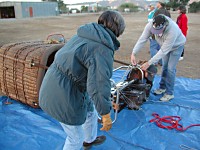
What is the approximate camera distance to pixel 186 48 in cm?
780

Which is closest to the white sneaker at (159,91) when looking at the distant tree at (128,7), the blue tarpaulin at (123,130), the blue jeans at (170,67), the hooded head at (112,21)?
the blue jeans at (170,67)

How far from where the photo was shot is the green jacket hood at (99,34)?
1.50 meters

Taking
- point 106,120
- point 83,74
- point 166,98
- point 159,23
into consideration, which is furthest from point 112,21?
point 166,98

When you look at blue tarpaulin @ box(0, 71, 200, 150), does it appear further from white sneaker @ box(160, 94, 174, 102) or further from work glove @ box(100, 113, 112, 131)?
work glove @ box(100, 113, 112, 131)

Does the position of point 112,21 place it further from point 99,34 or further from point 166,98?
point 166,98

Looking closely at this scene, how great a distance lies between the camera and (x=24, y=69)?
318 centimetres

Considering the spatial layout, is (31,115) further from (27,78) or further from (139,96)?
(139,96)

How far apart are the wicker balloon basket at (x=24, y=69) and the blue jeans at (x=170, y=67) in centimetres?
158

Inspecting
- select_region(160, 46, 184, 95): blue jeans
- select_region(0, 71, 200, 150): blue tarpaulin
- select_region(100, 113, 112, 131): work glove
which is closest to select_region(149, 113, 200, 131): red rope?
select_region(0, 71, 200, 150): blue tarpaulin

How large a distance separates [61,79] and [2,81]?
2220mm

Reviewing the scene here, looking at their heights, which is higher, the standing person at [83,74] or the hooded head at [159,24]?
the hooded head at [159,24]

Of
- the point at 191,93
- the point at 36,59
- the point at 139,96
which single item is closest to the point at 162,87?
the point at 191,93

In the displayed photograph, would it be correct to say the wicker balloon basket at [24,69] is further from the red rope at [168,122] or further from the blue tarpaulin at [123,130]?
the red rope at [168,122]

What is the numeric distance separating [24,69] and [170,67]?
2068 mm
